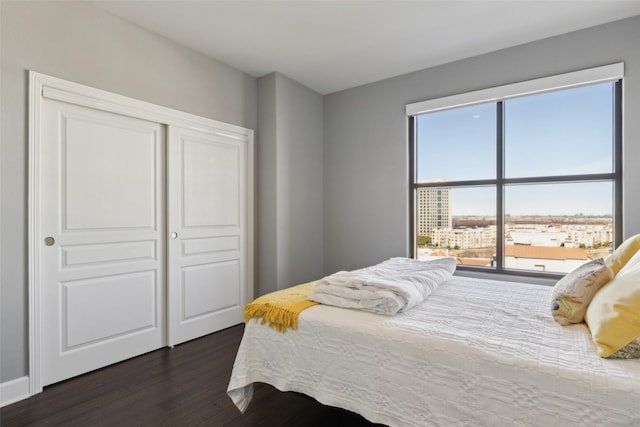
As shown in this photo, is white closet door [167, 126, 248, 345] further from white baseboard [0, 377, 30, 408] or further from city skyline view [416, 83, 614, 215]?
city skyline view [416, 83, 614, 215]

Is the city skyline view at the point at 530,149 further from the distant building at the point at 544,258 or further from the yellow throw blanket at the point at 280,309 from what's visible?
the yellow throw blanket at the point at 280,309

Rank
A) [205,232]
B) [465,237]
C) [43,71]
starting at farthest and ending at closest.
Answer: [465,237] < [205,232] < [43,71]

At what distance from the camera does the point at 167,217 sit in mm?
2939

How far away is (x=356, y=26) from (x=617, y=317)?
2.59 metres

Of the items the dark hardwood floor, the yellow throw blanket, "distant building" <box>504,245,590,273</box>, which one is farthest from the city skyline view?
the dark hardwood floor

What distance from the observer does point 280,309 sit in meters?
1.72

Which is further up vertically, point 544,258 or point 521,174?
point 521,174

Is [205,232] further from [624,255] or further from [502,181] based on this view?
[624,255]

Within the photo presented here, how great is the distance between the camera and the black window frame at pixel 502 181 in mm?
2750

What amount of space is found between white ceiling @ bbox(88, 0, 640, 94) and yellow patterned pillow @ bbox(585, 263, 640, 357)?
7.13 feet

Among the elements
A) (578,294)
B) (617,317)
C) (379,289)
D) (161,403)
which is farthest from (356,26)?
(161,403)

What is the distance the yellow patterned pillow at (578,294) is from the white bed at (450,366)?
5cm

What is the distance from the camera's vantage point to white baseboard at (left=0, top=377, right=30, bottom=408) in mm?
2002

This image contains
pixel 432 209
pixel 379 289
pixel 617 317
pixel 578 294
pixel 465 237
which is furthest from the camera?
pixel 432 209
